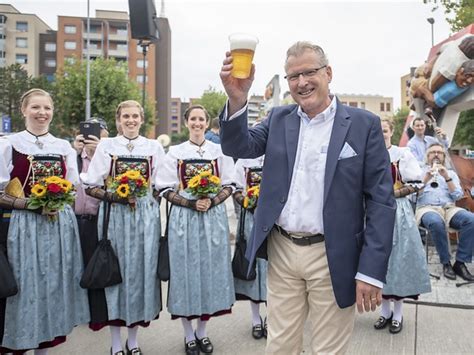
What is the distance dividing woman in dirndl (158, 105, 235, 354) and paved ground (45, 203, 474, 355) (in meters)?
0.27

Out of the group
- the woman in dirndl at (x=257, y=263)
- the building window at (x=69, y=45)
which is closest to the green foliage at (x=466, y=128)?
the woman in dirndl at (x=257, y=263)

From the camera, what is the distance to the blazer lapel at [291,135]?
2236 millimetres

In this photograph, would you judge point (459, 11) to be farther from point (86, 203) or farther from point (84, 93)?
point (84, 93)

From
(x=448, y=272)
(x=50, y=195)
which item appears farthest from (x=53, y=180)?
(x=448, y=272)

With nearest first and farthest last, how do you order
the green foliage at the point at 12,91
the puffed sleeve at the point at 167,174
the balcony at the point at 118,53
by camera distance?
the puffed sleeve at the point at 167,174
the green foliage at the point at 12,91
the balcony at the point at 118,53

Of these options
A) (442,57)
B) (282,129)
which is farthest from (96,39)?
(282,129)

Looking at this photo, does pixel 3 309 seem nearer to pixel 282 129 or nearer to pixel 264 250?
pixel 264 250

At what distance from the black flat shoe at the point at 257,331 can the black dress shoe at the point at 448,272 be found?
9.52ft

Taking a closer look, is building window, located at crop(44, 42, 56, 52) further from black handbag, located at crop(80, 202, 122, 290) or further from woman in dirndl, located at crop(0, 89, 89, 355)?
black handbag, located at crop(80, 202, 122, 290)

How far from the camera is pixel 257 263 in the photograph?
3.96 m

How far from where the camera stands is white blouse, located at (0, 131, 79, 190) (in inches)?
124

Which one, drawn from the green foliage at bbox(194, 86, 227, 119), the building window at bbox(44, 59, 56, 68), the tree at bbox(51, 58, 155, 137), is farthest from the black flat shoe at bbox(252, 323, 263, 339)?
the building window at bbox(44, 59, 56, 68)

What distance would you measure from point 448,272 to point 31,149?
5.04 m

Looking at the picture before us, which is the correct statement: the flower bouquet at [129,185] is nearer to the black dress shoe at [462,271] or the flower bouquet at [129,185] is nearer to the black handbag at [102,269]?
the black handbag at [102,269]
